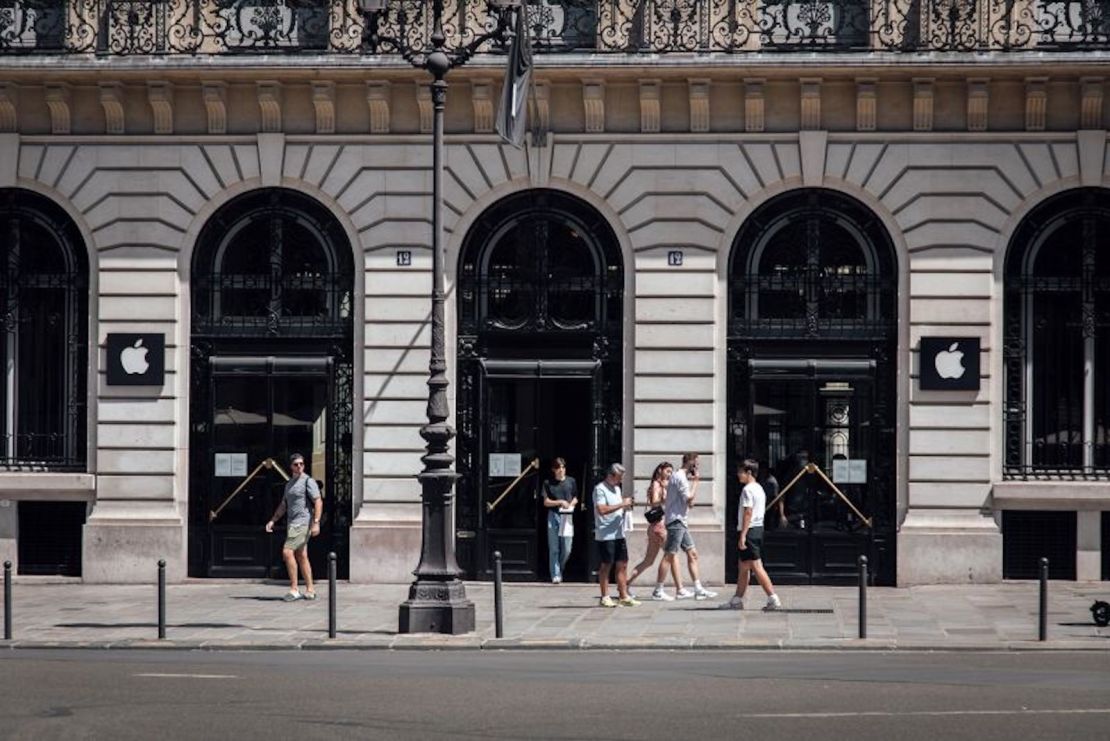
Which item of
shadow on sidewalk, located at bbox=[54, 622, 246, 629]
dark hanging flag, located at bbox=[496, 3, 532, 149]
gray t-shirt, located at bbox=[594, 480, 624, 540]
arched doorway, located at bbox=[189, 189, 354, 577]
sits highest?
dark hanging flag, located at bbox=[496, 3, 532, 149]

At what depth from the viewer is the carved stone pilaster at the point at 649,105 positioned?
2866cm

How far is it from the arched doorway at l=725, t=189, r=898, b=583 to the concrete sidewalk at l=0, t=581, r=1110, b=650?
34.8 inches

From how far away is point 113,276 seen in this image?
1161 inches

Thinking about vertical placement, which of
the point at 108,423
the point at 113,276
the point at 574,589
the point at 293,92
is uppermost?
the point at 293,92

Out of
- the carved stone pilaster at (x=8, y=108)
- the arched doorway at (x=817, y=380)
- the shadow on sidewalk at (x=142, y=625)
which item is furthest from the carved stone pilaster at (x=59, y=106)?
the arched doorway at (x=817, y=380)

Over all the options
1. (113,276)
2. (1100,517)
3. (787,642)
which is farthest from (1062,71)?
(113,276)

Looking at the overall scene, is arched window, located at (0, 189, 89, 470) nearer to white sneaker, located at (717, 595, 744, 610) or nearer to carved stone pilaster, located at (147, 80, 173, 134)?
carved stone pilaster, located at (147, 80, 173, 134)

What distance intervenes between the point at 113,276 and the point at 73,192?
4.24ft

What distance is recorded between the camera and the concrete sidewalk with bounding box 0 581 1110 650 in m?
21.8

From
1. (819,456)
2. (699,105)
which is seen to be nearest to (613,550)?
(819,456)

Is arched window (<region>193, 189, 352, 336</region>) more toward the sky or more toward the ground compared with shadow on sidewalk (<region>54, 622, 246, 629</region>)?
more toward the sky

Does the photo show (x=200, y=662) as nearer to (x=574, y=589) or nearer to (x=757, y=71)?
(x=574, y=589)

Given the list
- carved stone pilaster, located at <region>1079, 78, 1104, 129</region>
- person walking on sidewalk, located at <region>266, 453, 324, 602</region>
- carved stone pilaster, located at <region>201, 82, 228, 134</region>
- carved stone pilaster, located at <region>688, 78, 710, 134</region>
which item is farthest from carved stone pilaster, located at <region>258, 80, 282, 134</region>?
carved stone pilaster, located at <region>1079, 78, 1104, 129</region>

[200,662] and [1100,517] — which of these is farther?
[1100,517]
